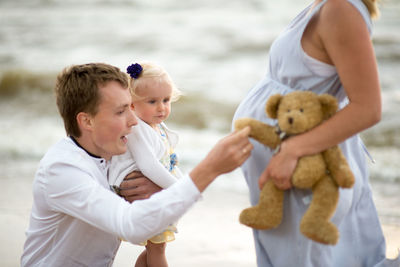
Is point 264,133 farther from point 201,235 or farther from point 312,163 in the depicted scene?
point 201,235

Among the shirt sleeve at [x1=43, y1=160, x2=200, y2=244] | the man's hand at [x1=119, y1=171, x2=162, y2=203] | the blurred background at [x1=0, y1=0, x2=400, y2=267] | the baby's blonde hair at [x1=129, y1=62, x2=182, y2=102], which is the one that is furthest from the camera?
the blurred background at [x1=0, y1=0, x2=400, y2=267]

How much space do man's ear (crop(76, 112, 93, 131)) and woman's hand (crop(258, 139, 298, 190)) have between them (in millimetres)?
867

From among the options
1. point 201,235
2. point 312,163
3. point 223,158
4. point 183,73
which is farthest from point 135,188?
point 183,73

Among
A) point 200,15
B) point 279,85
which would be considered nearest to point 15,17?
point 200,15

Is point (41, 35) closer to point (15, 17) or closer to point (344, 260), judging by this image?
point (15, 17)

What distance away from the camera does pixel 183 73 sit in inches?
408

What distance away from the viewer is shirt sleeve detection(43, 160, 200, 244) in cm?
214

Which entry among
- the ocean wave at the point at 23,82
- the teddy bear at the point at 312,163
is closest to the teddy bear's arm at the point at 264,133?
the teddy bear at the point at 312,163

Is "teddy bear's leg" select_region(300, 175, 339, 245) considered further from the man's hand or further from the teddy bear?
the man's hand

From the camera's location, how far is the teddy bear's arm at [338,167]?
1.92 m

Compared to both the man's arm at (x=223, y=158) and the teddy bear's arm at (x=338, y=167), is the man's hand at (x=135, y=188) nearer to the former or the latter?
the man's arm at (x=223, y=158)

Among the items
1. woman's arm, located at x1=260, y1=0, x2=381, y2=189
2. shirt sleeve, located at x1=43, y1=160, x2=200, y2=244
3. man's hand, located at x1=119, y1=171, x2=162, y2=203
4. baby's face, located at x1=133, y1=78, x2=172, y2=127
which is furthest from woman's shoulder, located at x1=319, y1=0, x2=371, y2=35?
man's hand, located at x1=119, y1=171, x2=162, y2=203

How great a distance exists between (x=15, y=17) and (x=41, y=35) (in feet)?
6.56

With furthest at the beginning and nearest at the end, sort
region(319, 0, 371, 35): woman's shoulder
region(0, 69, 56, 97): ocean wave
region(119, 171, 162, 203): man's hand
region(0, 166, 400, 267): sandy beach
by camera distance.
A: region(0, 69, 56, 97): ocean wave, region(0, 166, 400, 267): sandy beach, region(119, 171, 162, 203): man's hand, region(319, 0, 371, 35): woman's shoulder
